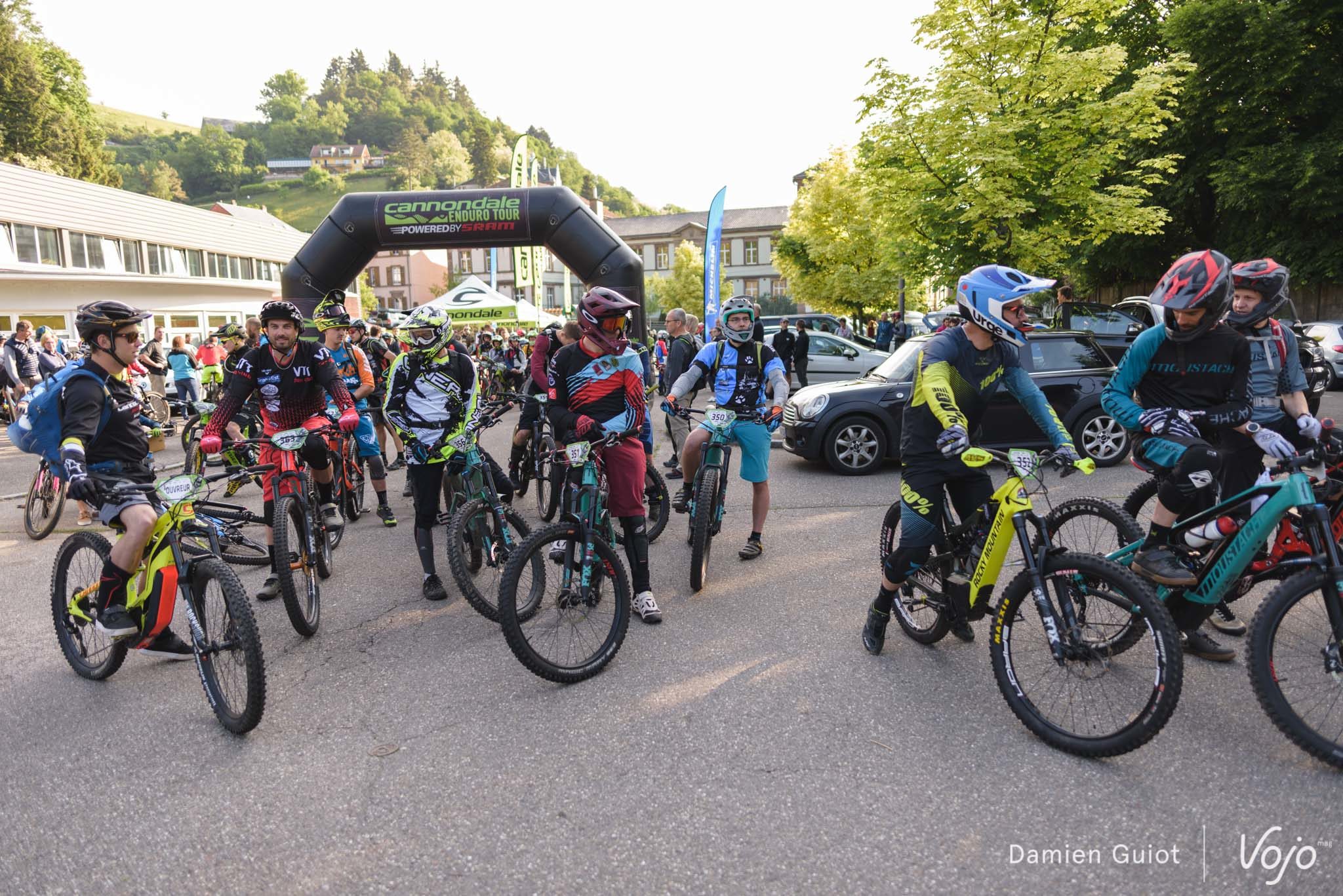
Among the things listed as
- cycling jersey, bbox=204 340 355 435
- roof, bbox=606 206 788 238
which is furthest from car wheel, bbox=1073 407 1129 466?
roof, bbox=606 206 788 238

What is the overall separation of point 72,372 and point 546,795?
9.83 feet

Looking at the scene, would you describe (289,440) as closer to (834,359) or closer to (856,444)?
(856,444)

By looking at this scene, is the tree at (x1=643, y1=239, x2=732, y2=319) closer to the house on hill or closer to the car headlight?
the car headlight

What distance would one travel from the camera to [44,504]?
25.6ft

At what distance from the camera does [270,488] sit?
17.3 feet

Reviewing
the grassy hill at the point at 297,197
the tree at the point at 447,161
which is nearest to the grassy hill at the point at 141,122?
the grassy hill at the point at 297,197

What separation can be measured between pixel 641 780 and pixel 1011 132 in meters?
13.7

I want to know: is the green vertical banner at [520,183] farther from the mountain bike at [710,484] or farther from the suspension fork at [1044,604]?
the suspension fork at [1044,604]

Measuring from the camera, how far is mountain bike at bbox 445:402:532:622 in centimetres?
524

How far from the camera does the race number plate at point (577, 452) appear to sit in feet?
14.2

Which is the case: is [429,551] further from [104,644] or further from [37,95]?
[37,95]

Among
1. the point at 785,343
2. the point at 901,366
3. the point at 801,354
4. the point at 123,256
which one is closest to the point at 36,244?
the point at 123,256

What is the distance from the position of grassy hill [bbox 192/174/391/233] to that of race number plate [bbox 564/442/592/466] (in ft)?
385

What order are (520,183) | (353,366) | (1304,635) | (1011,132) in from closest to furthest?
(1304,635) < (353,366) < (1011,132) < (520,183)
